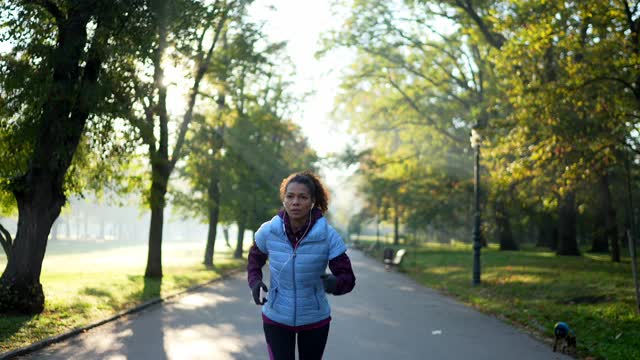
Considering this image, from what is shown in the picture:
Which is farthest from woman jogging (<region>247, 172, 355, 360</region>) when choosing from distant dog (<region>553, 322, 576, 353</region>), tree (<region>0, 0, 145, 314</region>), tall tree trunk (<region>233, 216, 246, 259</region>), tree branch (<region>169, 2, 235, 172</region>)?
tall tree trunk (<region>233, 216, 246, 259</region>)

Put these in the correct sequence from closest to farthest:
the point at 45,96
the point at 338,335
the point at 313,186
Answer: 1. the point at 313,186
2. the point at 338,335
3. the point at 45,96

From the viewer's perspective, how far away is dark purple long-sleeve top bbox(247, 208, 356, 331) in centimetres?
349

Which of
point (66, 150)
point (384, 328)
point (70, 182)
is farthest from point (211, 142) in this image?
point (384, 328)

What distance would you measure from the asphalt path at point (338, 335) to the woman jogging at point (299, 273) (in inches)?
152

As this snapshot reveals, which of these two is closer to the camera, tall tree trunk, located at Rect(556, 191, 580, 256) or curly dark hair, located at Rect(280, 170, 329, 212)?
curly dark hair, located at Rect(280, 170, 329, 212)

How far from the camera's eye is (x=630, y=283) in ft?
49.1

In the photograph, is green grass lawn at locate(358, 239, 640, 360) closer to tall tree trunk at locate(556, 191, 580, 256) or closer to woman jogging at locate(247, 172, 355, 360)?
woman jogging at locate(247, 172, 355, 360)

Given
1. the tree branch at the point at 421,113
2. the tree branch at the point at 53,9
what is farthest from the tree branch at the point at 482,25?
the tree branch at the point at 53,9

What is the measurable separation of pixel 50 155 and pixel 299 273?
8.59m

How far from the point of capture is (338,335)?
9.16m

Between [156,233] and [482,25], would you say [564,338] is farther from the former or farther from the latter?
[482,25]

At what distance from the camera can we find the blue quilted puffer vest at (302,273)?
354 centimetres

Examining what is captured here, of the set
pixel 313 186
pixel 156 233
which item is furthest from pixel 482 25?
pixel 313 186

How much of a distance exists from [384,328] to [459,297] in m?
6.09
